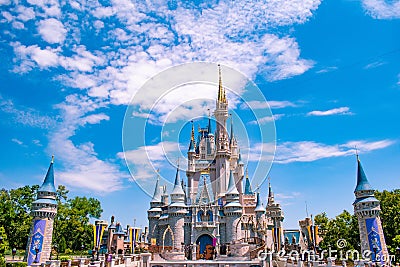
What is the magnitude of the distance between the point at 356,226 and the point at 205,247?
22.7 metres

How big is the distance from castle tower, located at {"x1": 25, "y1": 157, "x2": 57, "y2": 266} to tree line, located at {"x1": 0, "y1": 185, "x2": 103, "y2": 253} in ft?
37.7

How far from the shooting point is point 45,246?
34406mm

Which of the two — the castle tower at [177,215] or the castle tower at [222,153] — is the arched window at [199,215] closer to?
the castle tower at [177,215]

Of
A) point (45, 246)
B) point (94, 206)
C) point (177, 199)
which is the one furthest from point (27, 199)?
point (177, 199)

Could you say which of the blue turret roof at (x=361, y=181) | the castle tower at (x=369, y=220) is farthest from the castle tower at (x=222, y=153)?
the castle tower at (x=369, y=220)

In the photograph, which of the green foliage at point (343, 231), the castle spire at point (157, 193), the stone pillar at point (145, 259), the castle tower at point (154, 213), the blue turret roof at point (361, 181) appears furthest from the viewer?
the castle spire at point (157, 193)

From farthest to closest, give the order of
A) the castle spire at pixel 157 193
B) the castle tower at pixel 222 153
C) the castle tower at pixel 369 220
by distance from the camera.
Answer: the castle tower at pixel 222 153
the castle spire at pixel 157 193
the castle tower at pixel 369 220

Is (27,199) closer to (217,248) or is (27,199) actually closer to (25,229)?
(25,229)

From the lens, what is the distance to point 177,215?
5009 centimetres

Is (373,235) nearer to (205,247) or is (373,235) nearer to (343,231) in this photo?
(343,231)

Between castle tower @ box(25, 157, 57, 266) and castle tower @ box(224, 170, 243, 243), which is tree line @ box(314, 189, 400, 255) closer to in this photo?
castle tower @ box(224, 170, 243, 243)

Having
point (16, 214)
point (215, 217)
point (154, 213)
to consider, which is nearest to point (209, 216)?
point (215, 217)

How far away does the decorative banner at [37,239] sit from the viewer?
33.3 metres

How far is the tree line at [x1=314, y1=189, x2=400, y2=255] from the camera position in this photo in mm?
37719
